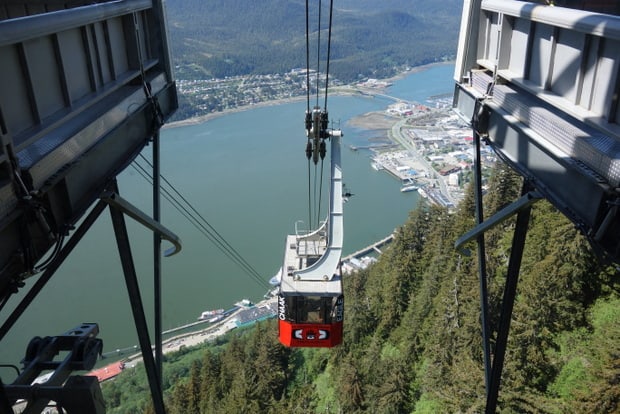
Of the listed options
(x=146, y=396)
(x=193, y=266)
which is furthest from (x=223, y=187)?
(x=146, y=396)

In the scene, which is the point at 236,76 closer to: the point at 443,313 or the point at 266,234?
the point at 266,234

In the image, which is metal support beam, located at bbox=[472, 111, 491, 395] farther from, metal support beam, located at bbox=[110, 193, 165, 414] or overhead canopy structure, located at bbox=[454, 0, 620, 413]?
metal support beam, located at bbox=[110, 193, 165, 414]

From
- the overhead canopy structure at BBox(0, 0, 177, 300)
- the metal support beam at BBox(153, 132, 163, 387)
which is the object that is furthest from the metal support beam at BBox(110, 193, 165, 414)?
the metal support beam at BBox(153, 132, 163, 387)

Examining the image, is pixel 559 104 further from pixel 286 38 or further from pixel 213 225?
pixel 286 38

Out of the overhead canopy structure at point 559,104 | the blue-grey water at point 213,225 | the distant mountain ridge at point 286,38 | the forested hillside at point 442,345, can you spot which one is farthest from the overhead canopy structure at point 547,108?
the distant mountain ridge at point 286,38

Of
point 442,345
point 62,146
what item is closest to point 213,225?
point 442,345
